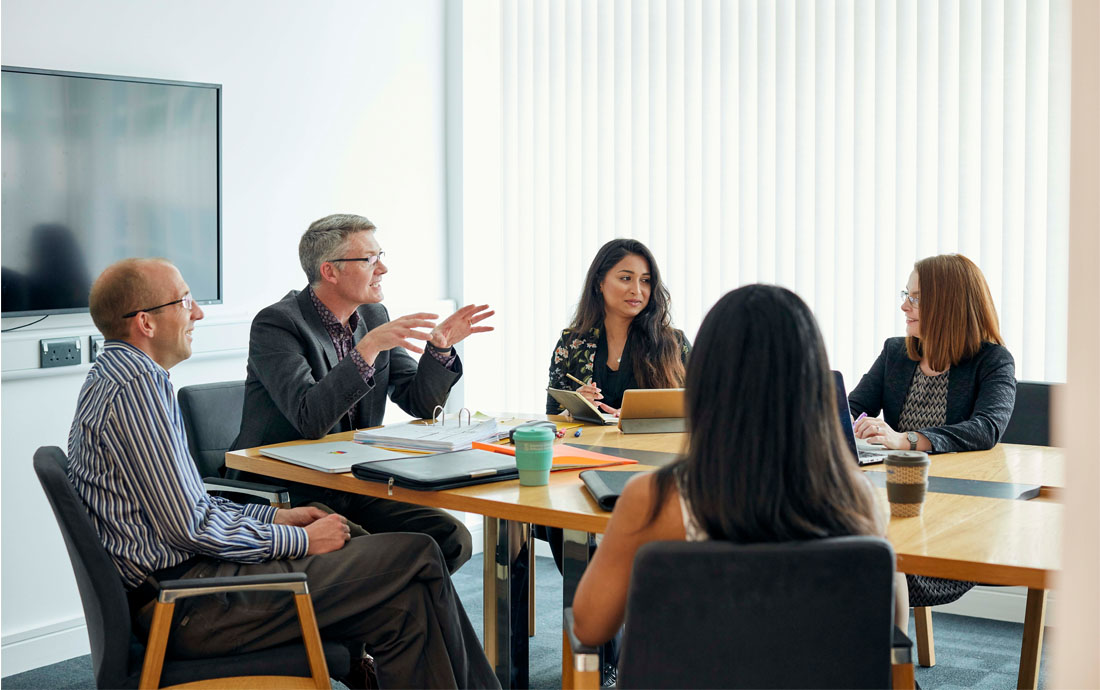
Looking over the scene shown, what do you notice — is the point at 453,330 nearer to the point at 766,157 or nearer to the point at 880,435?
the point at 880,435

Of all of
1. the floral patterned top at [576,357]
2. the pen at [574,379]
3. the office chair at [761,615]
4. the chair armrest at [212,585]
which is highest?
the floral patterned top at [576,357]

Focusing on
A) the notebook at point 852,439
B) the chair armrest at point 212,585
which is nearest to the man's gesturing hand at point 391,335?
the chair armrest at point 212,585

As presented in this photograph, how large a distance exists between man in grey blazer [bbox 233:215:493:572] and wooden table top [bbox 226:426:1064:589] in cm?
25

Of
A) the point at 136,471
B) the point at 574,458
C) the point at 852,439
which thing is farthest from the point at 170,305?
the point at 852,439

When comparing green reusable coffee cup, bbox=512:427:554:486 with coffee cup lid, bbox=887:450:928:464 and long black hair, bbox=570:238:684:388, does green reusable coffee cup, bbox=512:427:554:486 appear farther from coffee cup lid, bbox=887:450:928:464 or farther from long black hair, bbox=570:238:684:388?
long black hair, bbox=570:238:684:388

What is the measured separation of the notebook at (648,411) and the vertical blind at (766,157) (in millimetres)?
1354

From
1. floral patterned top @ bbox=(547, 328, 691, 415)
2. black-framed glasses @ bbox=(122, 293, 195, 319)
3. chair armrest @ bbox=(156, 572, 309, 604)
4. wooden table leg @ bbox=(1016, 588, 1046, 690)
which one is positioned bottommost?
wooden table leg @ bbox=(1016, 588, 1046, 690)

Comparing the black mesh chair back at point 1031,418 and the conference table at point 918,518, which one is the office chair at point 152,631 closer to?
the conference table at point 918,518

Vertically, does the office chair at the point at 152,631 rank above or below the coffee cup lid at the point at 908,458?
below

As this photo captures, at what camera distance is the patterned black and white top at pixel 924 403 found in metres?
2.87

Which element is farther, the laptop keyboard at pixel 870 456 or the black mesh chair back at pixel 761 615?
the laptop keyboard at pixel 870 456

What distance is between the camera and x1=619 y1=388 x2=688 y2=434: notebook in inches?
108

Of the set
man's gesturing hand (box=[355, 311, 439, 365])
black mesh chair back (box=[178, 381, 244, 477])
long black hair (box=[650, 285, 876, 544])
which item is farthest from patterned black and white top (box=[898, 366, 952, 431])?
black mesh chair back (box=[178, 381, 244, 477])

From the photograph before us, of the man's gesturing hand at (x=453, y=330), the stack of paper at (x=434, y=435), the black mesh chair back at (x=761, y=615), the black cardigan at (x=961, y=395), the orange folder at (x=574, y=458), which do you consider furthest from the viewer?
the man's gesturing hand at (x=453, y=330)
